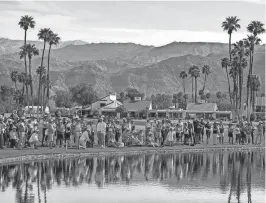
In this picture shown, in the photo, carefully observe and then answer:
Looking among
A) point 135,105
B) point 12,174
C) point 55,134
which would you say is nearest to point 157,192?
point 12,174

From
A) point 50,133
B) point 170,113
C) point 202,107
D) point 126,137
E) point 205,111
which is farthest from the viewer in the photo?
point 202,107

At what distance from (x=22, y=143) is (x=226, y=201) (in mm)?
16427

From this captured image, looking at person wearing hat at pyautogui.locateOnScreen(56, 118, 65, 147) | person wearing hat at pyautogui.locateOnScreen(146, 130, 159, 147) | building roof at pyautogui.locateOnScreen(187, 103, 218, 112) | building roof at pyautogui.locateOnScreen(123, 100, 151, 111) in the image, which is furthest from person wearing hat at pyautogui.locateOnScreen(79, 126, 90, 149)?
building roof at pyautogui.locateOnScreen(123, 100, 151, 111)

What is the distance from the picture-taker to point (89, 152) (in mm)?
33875

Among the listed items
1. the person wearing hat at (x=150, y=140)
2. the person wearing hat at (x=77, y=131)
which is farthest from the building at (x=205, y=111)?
the person wearing hat at (x=77, y=131)

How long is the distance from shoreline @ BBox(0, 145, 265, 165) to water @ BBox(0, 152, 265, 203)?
1.02 m

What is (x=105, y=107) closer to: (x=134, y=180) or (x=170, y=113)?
(x=170, y=113)

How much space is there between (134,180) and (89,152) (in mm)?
9856

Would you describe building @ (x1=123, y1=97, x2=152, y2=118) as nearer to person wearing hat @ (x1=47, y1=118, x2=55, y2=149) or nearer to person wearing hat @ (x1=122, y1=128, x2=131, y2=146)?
person wearing hat @ (x1=122, y1=128, x2=131, y2=146)

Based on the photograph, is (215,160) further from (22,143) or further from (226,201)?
(226,201)

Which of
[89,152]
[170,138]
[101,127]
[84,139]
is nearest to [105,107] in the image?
[170,138]

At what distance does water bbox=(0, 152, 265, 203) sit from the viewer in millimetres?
20000

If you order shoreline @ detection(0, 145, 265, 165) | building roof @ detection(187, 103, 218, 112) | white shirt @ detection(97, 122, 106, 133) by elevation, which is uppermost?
building roof @ detection(187, 103, 218, 112)

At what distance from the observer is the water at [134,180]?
20000 mm
